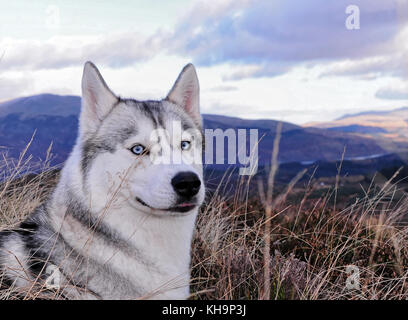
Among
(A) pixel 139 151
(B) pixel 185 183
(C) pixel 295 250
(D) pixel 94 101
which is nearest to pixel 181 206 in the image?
(B) pixel 185 183

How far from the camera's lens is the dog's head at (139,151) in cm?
318

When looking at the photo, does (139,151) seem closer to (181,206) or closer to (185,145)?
(185,145)

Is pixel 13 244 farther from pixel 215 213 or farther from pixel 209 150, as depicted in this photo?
pixel 215 213

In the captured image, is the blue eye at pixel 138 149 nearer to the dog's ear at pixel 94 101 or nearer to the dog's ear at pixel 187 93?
the dog's ear at pixel 94 101

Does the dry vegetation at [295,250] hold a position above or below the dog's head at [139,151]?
below

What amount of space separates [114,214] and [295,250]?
9.10ft

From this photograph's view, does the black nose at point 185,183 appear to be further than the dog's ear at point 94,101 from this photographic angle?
No

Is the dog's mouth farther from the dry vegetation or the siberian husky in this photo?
the dry vegetation

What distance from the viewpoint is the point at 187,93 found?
398cm

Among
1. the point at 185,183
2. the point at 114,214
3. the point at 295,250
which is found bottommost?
the point at 295,250

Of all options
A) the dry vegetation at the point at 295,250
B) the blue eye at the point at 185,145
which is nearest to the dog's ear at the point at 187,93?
the blue eye at the point at 185,145

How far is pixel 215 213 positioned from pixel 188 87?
2906mm

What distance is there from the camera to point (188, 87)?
3949mm
